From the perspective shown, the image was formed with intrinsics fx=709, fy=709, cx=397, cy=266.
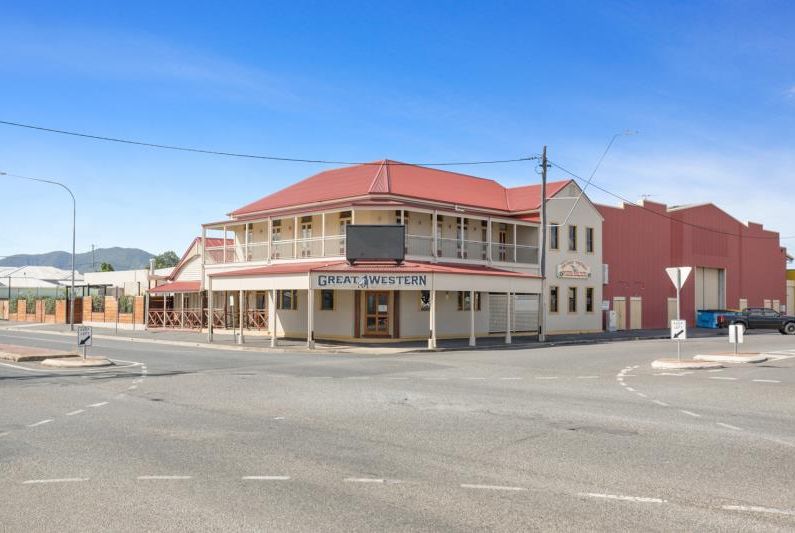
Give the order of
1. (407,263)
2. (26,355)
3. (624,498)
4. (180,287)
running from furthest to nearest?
(180,287) → (407,263) → (26,355) → (624,498)

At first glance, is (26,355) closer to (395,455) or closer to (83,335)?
(83,335)

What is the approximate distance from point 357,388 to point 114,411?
16.3ft

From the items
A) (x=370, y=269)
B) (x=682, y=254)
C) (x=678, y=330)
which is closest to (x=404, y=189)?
(x=370, y=269)

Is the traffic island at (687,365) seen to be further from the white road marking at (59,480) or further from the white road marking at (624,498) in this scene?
the white road marking at (59,480)

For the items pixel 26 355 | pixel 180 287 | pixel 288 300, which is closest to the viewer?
pixel 26 355

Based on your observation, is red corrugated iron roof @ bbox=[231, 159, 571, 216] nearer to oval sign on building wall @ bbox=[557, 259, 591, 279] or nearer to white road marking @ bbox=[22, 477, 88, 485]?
oval sign on building wall @ bbox=[557, 259, 591, 279]

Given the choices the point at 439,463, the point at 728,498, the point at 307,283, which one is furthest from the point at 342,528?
the point at 307,283

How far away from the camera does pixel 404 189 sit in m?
35.6

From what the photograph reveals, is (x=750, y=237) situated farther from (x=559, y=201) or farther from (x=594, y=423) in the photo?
(x=594, y=423)

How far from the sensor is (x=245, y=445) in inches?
340

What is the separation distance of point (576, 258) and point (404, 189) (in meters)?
11.6

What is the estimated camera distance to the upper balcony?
111 ft

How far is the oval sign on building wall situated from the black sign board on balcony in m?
12.8

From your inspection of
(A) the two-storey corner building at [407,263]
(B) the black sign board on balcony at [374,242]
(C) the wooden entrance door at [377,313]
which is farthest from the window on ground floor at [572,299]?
(B) the black sign board on balcony at [374,242]
